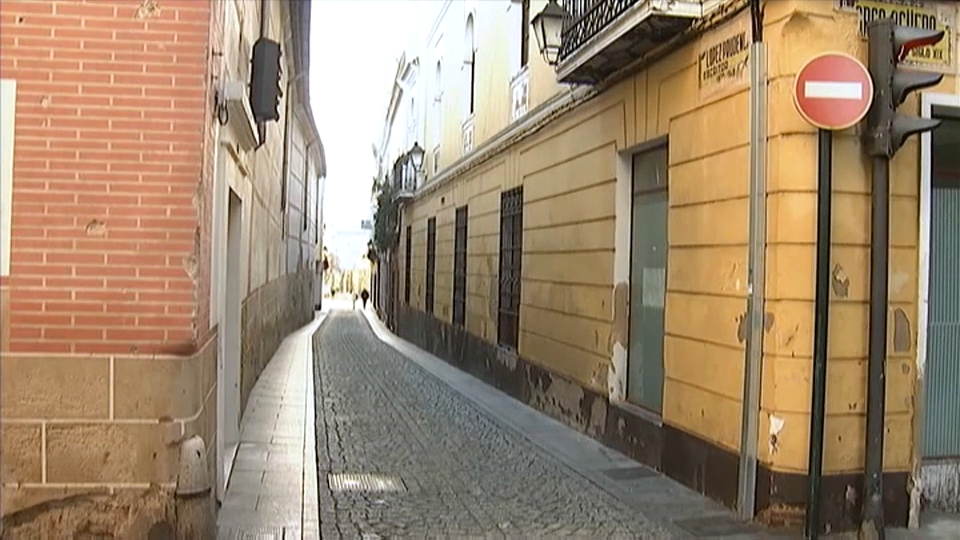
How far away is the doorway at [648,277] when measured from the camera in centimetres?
772

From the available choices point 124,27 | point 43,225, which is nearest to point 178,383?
point 43,225

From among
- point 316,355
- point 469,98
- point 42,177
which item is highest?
point 469,98

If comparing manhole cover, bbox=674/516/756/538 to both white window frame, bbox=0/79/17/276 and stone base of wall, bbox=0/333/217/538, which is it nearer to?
stone base of wall, bbox=0/333/217/538

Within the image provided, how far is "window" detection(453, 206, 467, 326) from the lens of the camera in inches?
645

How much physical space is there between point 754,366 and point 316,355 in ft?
43.8

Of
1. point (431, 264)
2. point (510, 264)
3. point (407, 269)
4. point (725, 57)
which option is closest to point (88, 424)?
point (725, 57)

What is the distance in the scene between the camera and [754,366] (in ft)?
18.9

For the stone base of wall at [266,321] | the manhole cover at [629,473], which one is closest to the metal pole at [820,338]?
the manhole cover at [629,473]

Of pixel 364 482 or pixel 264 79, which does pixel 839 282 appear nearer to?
pixel 364 482

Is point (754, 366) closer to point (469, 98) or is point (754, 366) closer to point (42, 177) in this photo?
point (42, 177)

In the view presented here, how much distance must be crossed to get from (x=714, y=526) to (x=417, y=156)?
57.6 feet

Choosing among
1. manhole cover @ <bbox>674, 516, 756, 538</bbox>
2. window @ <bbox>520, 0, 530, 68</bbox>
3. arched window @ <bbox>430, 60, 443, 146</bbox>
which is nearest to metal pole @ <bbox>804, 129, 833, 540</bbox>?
manhole cover @ <bbox>674, 516, 756, 538</bbox>

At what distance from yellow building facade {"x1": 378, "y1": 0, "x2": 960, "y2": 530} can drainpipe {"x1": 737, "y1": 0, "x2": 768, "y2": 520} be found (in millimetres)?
35

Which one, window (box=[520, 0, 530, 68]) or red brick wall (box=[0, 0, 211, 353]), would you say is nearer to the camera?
red brick wall (box=[0, 0, 211, 353])
